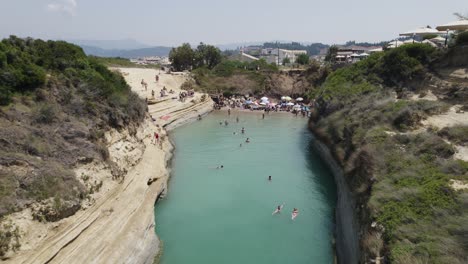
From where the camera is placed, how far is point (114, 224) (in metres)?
19.7

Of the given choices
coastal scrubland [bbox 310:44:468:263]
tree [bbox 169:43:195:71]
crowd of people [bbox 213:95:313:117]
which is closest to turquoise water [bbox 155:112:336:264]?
coastal scrubland [bbox 310:44:468:263]

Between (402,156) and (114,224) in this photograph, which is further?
Result: (402,156)

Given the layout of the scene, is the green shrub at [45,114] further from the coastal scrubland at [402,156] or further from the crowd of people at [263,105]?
the crowd of people at [263,105]

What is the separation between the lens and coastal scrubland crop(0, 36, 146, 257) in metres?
17.4

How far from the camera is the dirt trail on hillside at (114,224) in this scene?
53.4ft

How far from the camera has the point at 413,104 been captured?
28516 millimetres

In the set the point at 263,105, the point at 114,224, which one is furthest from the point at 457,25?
the point at 114,224

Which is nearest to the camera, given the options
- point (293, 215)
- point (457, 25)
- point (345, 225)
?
point (345, 225)

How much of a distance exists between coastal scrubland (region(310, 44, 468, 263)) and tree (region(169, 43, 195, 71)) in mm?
51374

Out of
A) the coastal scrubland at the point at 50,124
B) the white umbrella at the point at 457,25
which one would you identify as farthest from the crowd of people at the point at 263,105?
the coastal scrubland at the point at 50,124

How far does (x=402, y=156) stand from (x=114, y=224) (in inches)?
666

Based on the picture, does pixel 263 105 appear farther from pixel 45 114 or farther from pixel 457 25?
pixel 45 114

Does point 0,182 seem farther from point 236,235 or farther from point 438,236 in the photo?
point 438,236

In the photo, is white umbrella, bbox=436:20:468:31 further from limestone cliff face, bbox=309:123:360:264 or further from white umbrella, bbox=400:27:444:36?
limestone cliff face, bbox=309:123:360:264
